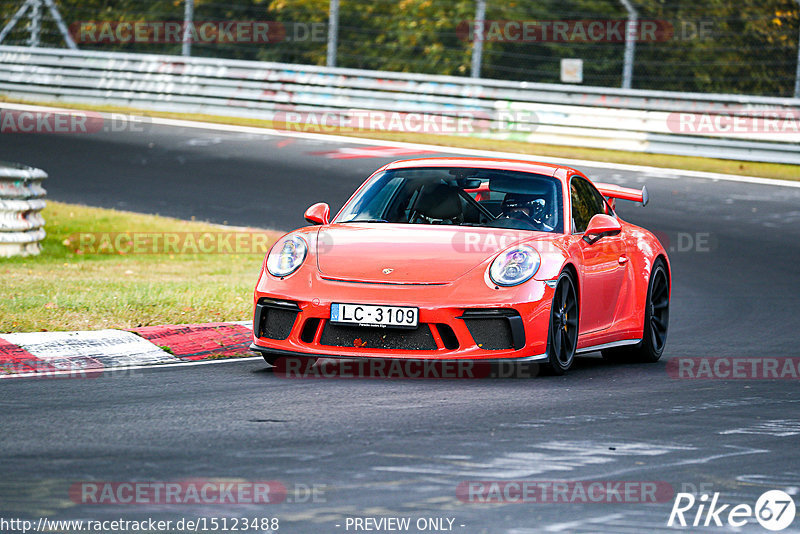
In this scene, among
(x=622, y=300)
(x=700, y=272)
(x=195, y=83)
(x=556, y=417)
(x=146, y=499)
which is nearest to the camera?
(x=146, y=499)

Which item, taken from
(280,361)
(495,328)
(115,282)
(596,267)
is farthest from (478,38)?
(495,328)

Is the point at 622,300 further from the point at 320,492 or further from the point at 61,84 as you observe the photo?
the point at 61,84

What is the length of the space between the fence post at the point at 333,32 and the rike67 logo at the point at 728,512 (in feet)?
61.9

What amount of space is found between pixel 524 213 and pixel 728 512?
3900mm

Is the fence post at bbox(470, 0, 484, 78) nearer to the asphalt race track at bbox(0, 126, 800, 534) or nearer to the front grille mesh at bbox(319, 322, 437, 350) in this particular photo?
the asphalt race track at bbox(0, 126, 800, 534)

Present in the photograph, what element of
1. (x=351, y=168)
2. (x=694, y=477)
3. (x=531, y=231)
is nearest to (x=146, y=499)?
(x=694, y=477)

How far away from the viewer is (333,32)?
23203 mm

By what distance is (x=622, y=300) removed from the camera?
9.02 meters

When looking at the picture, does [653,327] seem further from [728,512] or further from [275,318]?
[728,512]

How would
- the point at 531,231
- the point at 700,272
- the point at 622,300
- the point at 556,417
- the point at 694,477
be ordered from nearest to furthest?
the point at 694,477, the point at 556,417, the point at 531,231, the point at 622,300, the point at 700,272

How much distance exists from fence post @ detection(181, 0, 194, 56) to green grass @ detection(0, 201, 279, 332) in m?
8.05

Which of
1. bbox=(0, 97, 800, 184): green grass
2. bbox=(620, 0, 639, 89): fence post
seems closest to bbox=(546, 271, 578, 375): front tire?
bbox=(0, 97, 800, 184): green grass

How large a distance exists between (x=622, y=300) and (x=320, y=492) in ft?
14.8

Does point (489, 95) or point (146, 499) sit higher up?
point (489, 95)
